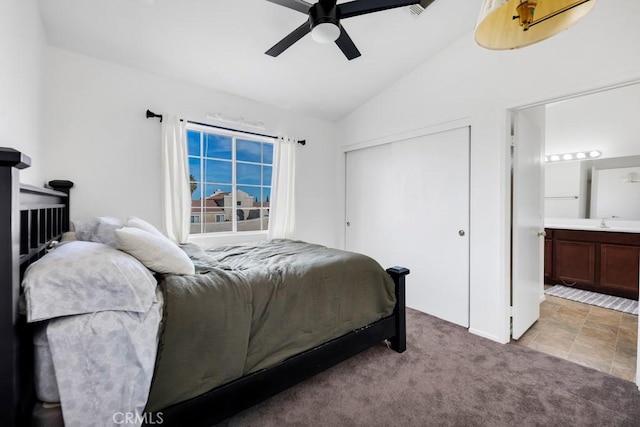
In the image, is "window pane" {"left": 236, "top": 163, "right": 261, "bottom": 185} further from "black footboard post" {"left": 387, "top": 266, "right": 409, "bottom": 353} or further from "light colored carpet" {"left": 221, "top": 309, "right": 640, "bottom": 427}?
"light colored carpet" {"left": 221, "top": 309, "right": 640, "bottom": 427}

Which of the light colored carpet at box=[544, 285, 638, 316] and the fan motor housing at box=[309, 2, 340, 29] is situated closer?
the fan motor housing at box=[309, 2, 340, 29]

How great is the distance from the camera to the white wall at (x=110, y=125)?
2270 millimetres

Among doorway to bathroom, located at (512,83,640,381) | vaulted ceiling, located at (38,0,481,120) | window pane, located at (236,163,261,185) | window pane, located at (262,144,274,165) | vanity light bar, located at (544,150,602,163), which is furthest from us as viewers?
vanity light bar, located at (544,150,602,163)

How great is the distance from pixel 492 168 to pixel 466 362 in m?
1.65

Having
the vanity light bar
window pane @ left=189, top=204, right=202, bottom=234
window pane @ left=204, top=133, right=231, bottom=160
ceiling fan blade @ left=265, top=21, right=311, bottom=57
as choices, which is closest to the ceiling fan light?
ceiling fan blade @ left=265, top=21, right=311, bottom=57

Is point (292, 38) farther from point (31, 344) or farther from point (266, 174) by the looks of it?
point (31, 344)

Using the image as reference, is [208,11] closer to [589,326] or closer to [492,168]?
[492,168]

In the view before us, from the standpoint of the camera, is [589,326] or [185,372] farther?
[589,326]

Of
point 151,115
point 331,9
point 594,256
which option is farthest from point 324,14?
point 594,256

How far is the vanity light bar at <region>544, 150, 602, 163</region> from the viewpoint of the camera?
3842 millimetres

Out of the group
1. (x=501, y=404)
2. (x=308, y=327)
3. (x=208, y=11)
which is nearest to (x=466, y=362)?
(x=501, y=404)

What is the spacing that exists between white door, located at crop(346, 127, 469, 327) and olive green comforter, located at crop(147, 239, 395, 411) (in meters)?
1.04

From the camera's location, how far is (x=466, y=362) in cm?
209

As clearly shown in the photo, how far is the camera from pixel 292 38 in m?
1.97
